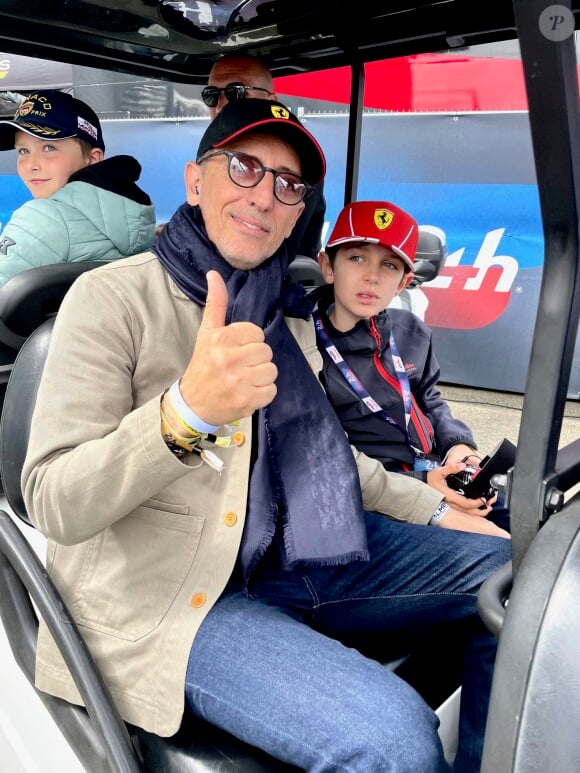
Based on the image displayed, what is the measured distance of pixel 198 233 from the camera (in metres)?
1.24

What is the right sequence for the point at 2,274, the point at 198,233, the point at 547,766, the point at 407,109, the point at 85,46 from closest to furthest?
the point at 547,766 < the point at 198,233 < the point at 85,46 < the point at 2,274 < the point at 407,109

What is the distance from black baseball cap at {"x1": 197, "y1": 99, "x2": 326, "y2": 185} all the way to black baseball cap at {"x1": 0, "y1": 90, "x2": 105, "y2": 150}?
2.88 ft

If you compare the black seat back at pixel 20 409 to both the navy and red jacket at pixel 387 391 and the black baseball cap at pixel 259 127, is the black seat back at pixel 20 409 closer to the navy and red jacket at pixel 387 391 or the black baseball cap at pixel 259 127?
the black baseball cap at pixel 259 127

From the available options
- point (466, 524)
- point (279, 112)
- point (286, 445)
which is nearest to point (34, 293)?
point (279, 112)

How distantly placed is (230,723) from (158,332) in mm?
599

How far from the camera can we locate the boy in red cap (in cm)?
174

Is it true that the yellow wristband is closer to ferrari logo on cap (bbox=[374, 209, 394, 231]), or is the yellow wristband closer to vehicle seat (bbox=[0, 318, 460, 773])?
vehicle seat (bbox=[0, 318, 460, 773])

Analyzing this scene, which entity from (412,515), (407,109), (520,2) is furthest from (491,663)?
(407,109)

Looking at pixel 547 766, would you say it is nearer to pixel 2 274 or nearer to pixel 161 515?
pixel 161 515

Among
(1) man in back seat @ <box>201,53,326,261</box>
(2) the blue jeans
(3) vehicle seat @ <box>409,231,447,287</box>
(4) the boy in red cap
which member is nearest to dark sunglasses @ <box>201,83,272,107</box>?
(1) man in back seat @ <box>201,53,326,261</box>

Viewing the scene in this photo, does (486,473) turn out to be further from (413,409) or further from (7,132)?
(7,132)

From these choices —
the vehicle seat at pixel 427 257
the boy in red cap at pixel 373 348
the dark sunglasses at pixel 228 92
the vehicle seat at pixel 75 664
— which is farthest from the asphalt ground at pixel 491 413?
the vehicle seat at pixel 75 664

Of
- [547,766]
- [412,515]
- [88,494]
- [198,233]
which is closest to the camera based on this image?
[547,766]

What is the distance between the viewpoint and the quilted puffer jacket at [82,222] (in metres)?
1.92
